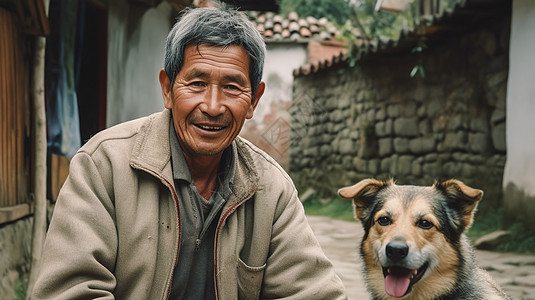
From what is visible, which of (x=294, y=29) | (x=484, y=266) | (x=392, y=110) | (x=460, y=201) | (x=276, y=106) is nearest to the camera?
(x=460, y=201)

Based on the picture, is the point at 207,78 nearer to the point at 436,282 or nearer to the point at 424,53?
the point at 436,282

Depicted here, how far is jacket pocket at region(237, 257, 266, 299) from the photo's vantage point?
2246 millimetres

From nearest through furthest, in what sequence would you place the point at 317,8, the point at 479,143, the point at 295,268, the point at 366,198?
1. the point at 295,268
2. the point at 366,198
3. the point at 479,143
4. the point at 317,8

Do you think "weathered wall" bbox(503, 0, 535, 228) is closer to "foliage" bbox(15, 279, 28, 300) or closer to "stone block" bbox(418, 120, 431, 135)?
"stone block" bbox(418, 120, 431, 135)

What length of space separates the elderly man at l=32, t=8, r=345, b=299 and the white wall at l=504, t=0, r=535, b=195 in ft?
17.4

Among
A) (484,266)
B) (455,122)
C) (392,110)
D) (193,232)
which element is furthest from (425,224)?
(392,110)

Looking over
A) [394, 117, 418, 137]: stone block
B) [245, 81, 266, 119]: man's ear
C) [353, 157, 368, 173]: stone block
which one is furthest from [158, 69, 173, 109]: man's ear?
[353, 157, 368, 173]: stone block

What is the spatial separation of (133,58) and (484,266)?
443 centimetres

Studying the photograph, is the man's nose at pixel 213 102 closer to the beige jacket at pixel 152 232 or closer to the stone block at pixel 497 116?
the beige jacket at pixel 152 232

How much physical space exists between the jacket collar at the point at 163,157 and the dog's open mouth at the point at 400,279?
1.25 meters

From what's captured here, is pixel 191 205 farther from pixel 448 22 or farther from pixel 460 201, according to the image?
pixel 448 22

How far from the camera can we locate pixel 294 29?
16.6 metres

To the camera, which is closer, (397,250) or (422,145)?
(397,250)

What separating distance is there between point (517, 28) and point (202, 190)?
6005mm
